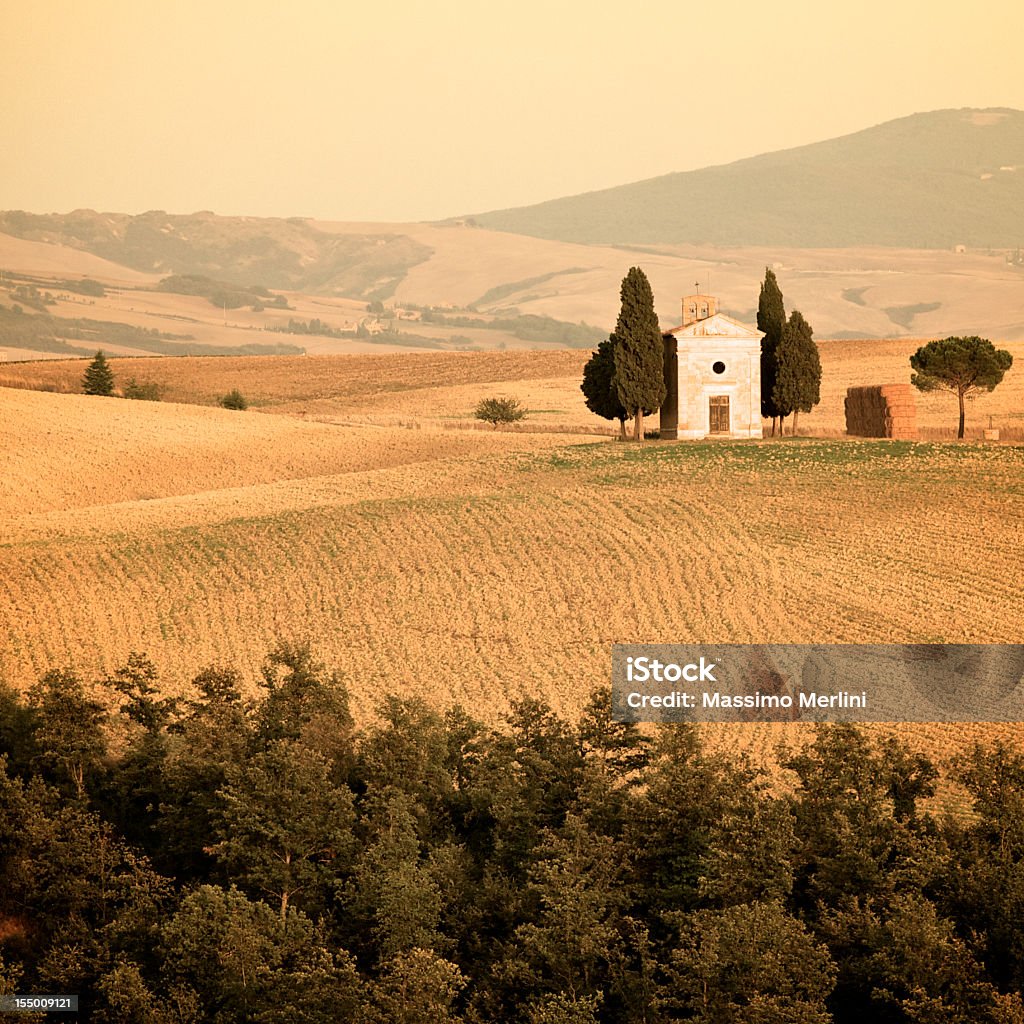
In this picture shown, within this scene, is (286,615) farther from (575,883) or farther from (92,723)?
(575,883)

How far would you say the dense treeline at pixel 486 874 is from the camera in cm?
2292

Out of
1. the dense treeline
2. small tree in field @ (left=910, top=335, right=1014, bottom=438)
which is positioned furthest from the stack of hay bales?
the dense treeline

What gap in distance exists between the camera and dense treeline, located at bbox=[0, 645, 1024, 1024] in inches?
902

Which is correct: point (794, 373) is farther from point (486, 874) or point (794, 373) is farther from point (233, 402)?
point (486, 874)

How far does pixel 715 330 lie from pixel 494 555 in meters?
23.0

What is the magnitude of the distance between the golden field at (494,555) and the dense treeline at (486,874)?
5.03 metres

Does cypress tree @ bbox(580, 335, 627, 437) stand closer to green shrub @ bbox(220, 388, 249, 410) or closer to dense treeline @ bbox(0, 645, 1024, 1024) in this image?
green shrub @ bbox(220, 388, 249, 410)

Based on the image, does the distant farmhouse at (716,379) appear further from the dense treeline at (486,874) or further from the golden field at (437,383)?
the dense treeline at (486,874)

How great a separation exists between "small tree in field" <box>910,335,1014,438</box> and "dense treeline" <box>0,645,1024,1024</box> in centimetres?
4188

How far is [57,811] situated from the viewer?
99.2ft

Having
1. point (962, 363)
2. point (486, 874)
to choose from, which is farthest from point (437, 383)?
point (486, 874)

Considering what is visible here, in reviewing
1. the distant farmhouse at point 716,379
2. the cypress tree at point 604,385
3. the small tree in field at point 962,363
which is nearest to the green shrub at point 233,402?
the cypress tree at point 604,385

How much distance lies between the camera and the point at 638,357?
2584 inches

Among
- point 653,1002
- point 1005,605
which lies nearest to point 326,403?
point 1005,605
